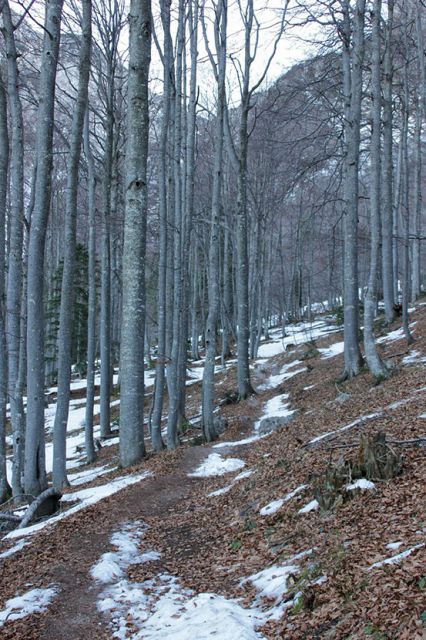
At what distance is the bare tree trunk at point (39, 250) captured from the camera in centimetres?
846

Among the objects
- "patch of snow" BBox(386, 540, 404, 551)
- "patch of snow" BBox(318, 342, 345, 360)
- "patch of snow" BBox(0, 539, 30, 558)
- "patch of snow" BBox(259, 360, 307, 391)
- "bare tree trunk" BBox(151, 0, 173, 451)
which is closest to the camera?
"patch of snow" BBox(386, 540, 404, 551)

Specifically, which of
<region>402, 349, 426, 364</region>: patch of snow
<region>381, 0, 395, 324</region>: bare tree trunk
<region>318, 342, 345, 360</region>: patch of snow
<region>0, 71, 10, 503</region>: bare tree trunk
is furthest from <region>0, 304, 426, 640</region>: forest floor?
<region>381, 0, 395, 324</region>: bare tree trunk

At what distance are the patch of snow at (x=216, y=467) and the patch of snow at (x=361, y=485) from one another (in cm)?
394

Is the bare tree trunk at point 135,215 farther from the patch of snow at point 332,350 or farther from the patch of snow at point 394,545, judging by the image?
the patch of snow at point 332,350

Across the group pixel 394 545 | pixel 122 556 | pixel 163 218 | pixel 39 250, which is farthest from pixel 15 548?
pixel 163 218

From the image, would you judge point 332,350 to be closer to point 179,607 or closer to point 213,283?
point 213,283

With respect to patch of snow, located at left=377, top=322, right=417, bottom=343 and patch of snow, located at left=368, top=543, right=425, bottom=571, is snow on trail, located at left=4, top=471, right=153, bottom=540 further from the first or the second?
patch of snow, located at left=377, top=322, right=417, bottom=343

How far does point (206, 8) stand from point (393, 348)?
9492mm

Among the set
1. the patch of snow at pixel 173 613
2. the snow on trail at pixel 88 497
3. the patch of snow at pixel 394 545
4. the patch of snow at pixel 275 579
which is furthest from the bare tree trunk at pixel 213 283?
the patch of snow at pixel 394 545

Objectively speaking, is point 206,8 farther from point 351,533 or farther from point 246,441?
point 351,533

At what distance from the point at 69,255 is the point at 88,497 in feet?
14.8

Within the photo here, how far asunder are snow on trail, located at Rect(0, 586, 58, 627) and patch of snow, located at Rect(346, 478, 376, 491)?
A: 8.93ft

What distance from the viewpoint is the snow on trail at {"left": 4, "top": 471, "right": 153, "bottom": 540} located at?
21.5 feet

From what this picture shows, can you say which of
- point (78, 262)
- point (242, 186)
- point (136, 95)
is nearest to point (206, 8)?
point (242, 186)
